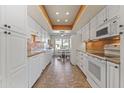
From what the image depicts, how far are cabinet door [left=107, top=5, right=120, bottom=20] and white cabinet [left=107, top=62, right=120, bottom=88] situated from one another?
0.92 m

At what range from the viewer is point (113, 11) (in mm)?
2713

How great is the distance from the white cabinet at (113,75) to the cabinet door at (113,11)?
92 centimetres

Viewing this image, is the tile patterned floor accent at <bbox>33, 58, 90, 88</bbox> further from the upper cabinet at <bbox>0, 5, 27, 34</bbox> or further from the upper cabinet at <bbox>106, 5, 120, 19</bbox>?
the upper cabinet at <bbox>0, 5, 27, 34</bbox>

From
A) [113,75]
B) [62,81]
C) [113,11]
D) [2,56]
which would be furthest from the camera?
[62,81]

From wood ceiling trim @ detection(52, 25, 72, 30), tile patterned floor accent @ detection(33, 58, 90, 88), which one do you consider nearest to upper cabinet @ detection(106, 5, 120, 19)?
tile patterned floor accent @ detection(33, 58, 90, 88)

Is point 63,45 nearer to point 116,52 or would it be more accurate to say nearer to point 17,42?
point 116,52

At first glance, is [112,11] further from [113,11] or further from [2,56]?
[2,56]

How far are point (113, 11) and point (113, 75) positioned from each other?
124 centimetres

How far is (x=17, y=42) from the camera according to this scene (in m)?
2.02

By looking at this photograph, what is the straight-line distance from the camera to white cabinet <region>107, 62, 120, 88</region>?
212 cm

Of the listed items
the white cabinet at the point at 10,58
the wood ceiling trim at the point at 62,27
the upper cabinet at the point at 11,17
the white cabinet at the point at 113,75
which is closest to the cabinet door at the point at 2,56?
→ the white cabinet at the point at 10,58

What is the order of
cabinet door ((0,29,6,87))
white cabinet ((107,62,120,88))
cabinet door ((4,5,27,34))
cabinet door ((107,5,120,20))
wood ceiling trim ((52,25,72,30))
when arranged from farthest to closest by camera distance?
wood ceiling trim ((52,25,72,30)), cabinet door ((107,5,120,20)), white cabinet ((107,62,120,88)), cabinet door ((4,5,27,34)), cabinet door ((0,29,6,87))

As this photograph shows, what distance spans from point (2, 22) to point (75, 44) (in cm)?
677

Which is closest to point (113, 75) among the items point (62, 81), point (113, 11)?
point (113, 11)
